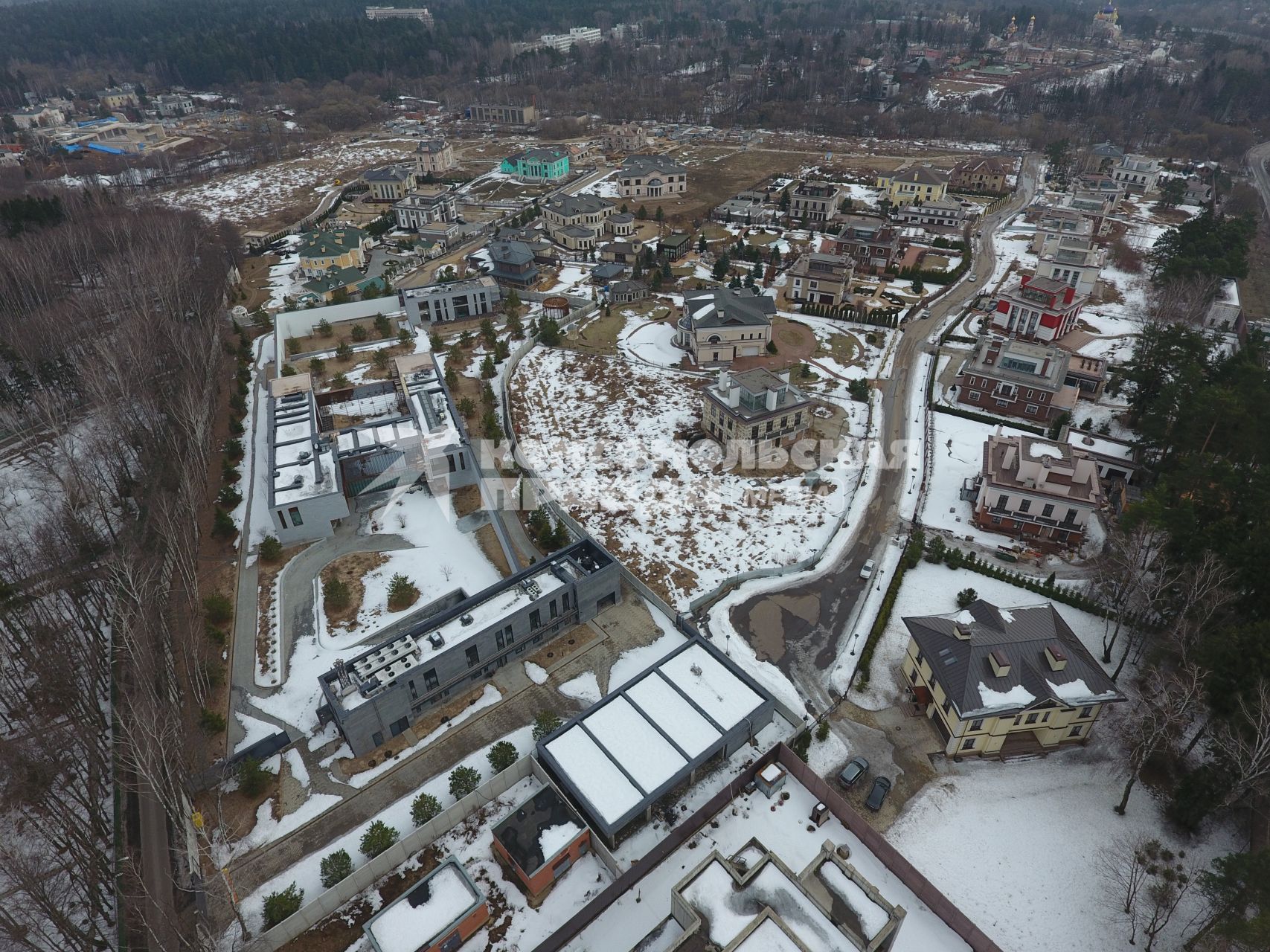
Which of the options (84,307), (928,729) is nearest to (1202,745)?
(928,729)

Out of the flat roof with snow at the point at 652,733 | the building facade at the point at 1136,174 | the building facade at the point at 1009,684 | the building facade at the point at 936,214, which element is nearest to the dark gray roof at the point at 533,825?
the flat roof with snow at the point at 652,733

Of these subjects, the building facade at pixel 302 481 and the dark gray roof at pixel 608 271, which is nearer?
the building facade at pixel 302 481

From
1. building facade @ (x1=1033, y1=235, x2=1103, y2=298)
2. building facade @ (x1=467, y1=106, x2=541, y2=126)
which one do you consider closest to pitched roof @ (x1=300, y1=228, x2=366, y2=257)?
building facade @ (x1=1033, y1=235, x2=1103, y2=298)

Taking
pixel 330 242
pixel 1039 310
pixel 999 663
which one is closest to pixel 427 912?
pixel 999 663

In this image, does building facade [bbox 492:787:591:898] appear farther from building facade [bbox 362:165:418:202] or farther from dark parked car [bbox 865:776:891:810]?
building facade [bbox 362:165:418:202]

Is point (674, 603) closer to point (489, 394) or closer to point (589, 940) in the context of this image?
point (589, 940)

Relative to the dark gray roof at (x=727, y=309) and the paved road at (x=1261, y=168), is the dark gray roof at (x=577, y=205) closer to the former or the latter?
the dark gray roof at (x=727, y=309)

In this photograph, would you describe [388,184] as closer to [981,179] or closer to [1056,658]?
[981,179]

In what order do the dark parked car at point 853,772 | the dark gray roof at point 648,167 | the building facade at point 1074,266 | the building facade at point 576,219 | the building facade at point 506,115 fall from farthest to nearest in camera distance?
the building facade at point 506,115 → the dark gray roof at point 648,167 → the building facade at point 576,219 → the building facade at point 1074,266 → the dark parked car at point 853,772
